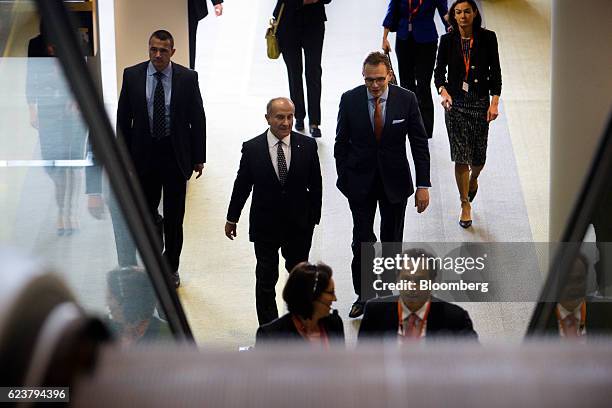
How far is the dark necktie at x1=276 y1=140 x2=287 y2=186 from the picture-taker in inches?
254

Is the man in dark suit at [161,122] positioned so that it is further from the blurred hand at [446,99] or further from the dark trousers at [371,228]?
the blurred hand at [446,99]

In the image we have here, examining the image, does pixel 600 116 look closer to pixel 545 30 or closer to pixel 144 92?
pixel 144 92

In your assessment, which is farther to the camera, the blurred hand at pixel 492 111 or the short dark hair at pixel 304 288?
the blurred hand at pixel 492 111

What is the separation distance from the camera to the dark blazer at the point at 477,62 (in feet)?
25.8

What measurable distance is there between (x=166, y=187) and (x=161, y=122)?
1.33 ft

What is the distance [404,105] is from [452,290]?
1.28 metres

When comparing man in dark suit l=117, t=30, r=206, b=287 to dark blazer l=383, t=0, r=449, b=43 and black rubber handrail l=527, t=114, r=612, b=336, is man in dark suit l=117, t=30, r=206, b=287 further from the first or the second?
black rubber handrail l=527, t=114, r=612, b=336

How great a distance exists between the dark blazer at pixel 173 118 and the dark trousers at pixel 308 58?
103 inches

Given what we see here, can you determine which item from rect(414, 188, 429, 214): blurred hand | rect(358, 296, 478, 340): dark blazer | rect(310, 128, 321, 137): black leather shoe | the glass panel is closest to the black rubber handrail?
rect(358, 296, 478, 340): dark blazer

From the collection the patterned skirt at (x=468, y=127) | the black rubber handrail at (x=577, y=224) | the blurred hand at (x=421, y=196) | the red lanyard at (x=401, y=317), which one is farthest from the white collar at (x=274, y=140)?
the black rubber handrail at (x=577, y=224)

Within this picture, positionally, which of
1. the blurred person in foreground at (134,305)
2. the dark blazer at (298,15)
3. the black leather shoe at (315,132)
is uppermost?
the dark blazer at (298,15)

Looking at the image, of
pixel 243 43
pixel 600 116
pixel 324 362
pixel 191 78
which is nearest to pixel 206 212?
pixel 191 78

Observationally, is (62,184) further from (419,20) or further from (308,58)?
(308,58)

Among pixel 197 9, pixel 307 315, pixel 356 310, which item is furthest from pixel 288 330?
pixel 197 9
